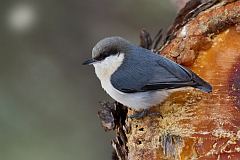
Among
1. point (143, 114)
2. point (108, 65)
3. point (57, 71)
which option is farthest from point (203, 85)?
point (57, 71)

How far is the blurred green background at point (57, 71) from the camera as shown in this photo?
3454 millimetres

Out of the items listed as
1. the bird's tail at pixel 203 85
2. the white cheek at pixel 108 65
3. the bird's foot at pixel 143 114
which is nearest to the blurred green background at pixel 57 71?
the white cheek at pixel 108 65

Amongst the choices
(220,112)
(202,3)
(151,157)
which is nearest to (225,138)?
(220,112)

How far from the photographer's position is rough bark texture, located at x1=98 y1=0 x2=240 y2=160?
1729 millimetres

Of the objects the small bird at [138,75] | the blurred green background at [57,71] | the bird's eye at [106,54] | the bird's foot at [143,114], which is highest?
the bird's eye at [106,54]

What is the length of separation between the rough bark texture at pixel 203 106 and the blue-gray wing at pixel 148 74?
30mm

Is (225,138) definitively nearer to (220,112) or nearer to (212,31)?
(220,112)

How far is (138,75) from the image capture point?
2.04 meters

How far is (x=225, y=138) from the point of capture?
1.72 meters

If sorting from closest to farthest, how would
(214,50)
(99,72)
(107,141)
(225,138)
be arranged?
(225,138), (214,50), (99,72), (107,141)

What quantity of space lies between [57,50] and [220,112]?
2.13 meters

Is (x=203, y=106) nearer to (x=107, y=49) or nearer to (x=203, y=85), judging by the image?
(x=203, y=85)

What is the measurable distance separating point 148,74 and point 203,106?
28 cm

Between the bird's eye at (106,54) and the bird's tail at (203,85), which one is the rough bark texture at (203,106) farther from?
the bird's eye at (106,54)
